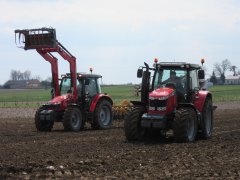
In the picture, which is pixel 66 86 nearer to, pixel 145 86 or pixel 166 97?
pixel 145 86

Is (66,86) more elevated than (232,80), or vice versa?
(66,86)

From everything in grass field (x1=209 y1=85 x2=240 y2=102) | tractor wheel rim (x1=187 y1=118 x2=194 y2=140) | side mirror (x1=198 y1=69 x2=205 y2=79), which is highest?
side mirror (x1=198 y1=69 x2=205 y2=79)

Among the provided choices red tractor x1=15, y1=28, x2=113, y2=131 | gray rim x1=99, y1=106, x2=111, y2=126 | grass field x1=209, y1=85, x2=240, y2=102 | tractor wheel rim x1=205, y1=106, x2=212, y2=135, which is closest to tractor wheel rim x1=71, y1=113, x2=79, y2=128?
red tractor x1=15, y1=28, x2=113, y2=131

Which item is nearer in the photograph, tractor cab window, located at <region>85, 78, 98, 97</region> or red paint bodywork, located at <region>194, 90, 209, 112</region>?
red paint bodywork, located at <region>194, 90, 209, 112</region>

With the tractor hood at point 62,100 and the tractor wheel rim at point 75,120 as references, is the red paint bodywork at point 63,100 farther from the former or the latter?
the tractor wheel rim at point 75,120

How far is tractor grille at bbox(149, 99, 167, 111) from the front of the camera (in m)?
14.3

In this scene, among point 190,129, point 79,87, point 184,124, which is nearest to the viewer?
point 184,124

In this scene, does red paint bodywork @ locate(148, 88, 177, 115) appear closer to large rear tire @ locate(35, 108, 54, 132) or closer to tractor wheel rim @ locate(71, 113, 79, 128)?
tractor wheel rim @ locate(71, 113, 79, 128)

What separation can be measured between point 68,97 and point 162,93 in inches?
228

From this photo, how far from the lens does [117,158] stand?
11.1m

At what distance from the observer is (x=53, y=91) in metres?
20.0

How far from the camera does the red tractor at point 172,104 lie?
14172 mm

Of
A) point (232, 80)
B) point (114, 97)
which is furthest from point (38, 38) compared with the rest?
point (232, 80)

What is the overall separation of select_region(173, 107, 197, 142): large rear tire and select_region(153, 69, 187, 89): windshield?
816 millimetres
